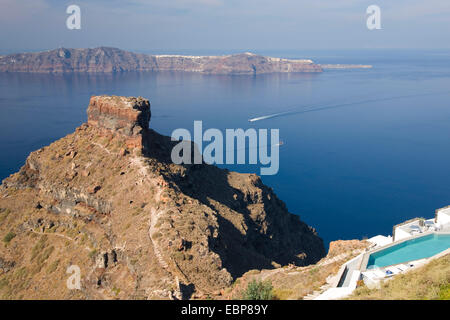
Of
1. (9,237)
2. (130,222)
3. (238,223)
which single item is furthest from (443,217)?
(9,237)

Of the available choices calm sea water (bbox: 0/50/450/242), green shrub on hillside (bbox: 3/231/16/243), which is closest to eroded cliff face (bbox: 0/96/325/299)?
green shrub on hillside (bbox: 3/231/16/243)

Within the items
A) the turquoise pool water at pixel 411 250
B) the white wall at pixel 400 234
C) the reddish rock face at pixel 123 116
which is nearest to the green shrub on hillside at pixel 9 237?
the reddish rock face at pixel 123 116

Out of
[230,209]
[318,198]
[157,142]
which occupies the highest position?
[157,142]

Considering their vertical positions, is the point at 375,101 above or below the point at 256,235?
above

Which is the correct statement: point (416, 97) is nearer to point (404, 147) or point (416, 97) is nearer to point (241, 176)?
point (404, 147)
